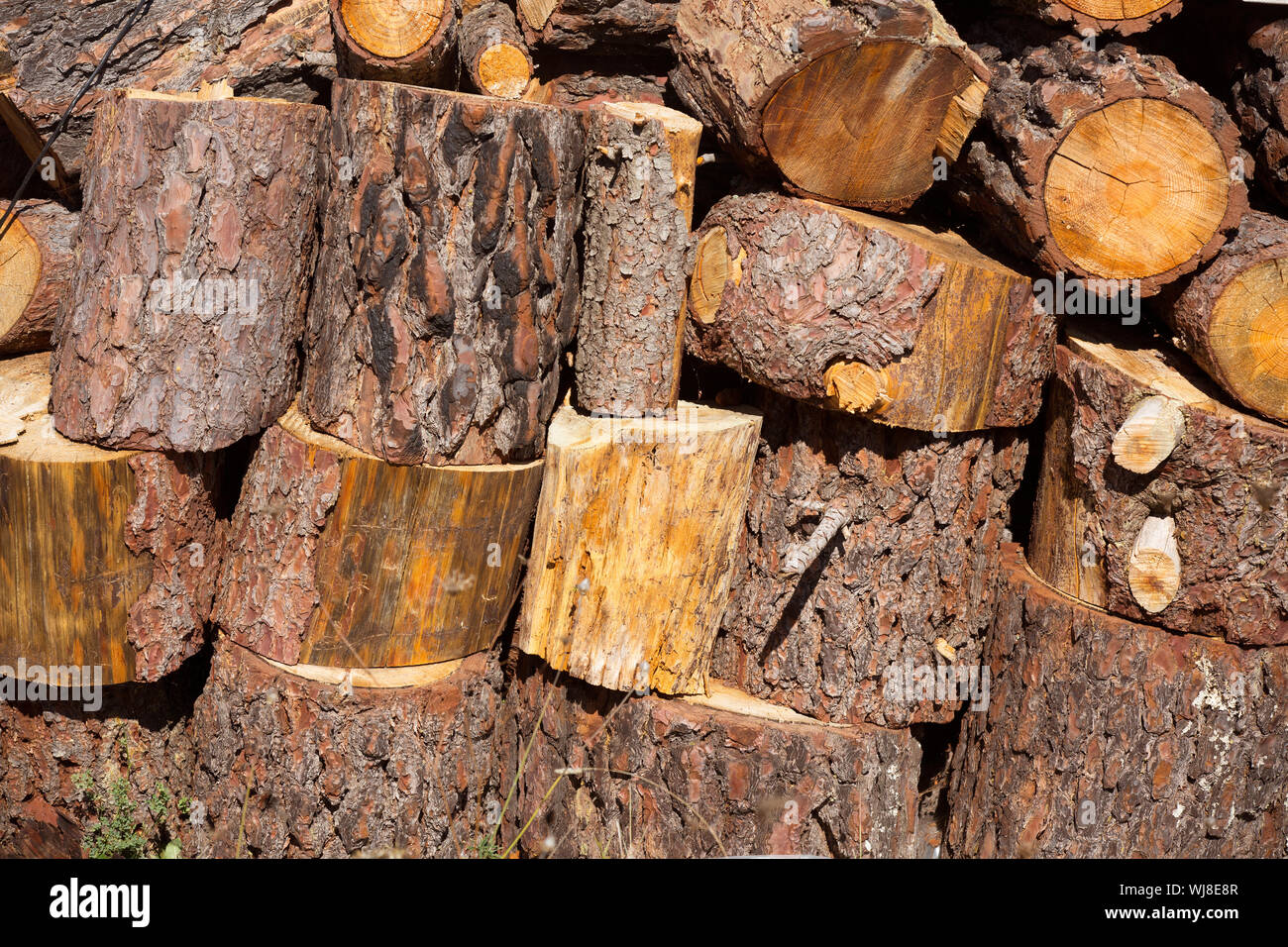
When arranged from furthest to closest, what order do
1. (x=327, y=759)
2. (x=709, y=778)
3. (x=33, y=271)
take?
(x=33, y=271), (x=709, y=778), (x=327, y=759)

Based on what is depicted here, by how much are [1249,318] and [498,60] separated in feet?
7.99

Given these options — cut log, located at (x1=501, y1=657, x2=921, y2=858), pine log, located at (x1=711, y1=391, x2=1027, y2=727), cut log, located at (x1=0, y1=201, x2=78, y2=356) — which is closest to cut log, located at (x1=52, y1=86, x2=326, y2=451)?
cut log, located at (x1=0, y1=201, x2=78, y2=356)

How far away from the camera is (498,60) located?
11.5ft

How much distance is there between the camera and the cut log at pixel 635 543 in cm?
304

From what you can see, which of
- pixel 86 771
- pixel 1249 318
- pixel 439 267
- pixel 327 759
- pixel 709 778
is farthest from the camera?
pixel 86 771

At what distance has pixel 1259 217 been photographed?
10.2 ft

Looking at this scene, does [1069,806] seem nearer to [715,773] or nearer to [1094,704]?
[1094,704]

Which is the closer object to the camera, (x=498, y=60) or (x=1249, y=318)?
(x=1249, y=318)

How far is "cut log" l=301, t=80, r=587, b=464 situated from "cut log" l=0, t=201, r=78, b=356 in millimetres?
1076

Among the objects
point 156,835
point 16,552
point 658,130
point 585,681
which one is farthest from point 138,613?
point 658,130

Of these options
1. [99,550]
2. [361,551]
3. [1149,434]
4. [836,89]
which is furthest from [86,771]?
[1149,434]

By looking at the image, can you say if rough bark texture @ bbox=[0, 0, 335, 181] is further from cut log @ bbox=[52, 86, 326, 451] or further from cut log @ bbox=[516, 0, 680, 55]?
cut log @ bbox=[516, 0, 680, 55]

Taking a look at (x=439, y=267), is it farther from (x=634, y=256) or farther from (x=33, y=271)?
(x=33, y=271)

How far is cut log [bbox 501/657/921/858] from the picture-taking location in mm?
3225
